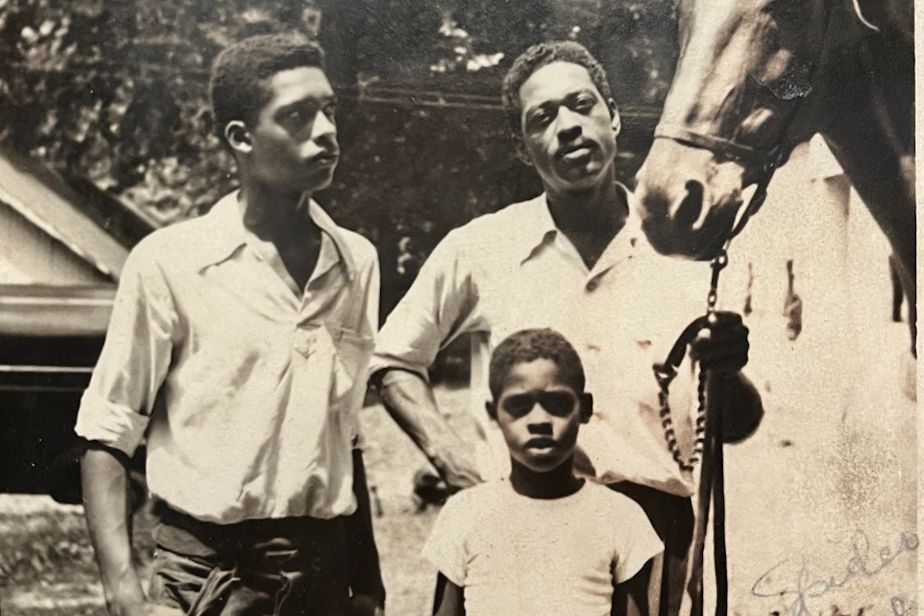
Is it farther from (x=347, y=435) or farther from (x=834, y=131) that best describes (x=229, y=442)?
(x=834, y=131)

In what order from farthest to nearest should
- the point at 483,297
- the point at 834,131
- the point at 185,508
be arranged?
the point at 834,131 < the point at 483,297 < the point at 185,508

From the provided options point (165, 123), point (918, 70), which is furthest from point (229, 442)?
point (918, 70)

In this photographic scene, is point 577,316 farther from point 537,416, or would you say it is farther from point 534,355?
point 537,416

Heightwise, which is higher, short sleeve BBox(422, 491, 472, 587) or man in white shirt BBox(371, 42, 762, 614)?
man in white shirt BBox(371, 42, 762, 614)

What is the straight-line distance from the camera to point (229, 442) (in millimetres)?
2818

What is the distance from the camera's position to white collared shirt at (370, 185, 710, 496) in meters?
2.98

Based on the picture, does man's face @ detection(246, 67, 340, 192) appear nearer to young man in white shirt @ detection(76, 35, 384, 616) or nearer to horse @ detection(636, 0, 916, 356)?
young man in white shirt @ detection(76, 35, 384, 616)

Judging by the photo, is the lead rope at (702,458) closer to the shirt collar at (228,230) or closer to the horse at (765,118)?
the horse at (765,118)

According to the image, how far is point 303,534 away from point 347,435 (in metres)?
0.29

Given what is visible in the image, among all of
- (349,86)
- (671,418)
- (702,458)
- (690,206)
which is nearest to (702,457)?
(702,458)

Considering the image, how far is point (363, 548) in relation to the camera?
291cm

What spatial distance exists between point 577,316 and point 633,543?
26.4 inches

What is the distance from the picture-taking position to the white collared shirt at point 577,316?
2.98m

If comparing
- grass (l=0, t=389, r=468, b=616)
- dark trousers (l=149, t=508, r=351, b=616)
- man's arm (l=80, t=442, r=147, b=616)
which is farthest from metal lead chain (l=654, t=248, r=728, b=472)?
man's arm (l=80, t=442, r=147, b=616)
